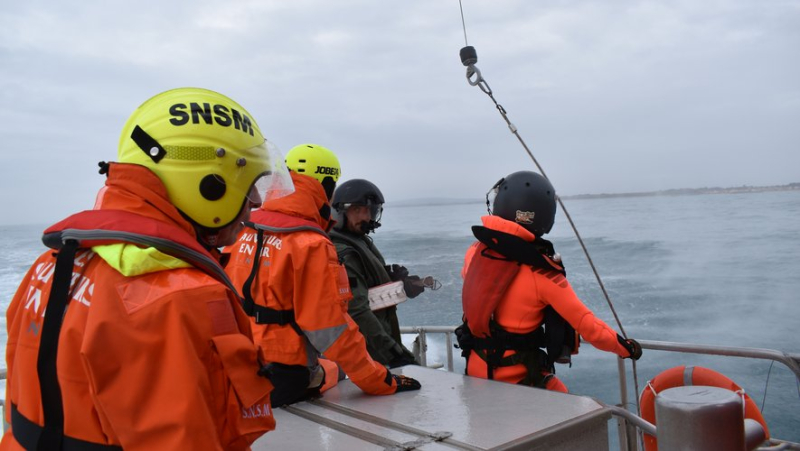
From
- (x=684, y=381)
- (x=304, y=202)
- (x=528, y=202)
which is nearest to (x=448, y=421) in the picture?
(x=304, y=202)

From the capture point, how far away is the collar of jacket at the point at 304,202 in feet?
8.04

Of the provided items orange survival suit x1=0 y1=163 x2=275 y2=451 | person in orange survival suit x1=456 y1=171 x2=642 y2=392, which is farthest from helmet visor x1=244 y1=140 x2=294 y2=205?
person in orange survival suit x1=456 y1=171 x2=642 y2=392

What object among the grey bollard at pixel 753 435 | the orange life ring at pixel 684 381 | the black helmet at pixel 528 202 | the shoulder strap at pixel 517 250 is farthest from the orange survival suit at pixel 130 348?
the orange life ring at pixel 684 381

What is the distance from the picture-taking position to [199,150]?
127cm

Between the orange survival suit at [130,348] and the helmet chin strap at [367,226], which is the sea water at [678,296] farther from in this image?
the orange survival suit at [130,348]

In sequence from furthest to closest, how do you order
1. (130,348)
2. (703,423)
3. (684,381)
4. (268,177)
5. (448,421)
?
1. (684,381)
2. (448,421)
3. (268,177)
4. (130,348)
5. (703,423)

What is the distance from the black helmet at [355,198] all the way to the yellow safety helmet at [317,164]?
1.55ft

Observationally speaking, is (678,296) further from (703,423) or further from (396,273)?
(703,423)

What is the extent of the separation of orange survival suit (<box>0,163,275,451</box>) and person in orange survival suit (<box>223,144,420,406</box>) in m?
1.00

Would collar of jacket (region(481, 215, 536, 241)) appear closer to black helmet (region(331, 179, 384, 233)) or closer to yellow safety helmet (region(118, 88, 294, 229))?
black helmet (region(331, 179, 384, 233))

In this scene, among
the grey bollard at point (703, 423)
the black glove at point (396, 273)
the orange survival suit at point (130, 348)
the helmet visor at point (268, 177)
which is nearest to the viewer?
the grey bollard at point (703, 423)

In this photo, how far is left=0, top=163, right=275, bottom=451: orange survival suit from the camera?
95 cm

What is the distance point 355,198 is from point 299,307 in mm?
1643

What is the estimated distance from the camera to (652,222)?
2950cm
